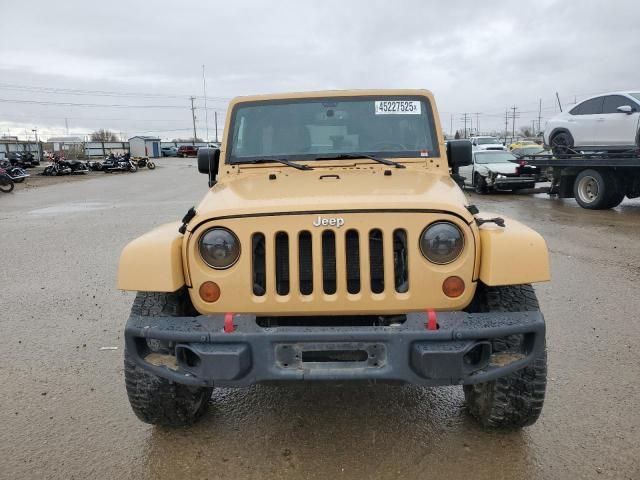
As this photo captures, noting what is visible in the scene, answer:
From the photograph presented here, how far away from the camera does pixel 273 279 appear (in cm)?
256

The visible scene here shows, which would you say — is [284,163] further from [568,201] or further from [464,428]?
[568,201]

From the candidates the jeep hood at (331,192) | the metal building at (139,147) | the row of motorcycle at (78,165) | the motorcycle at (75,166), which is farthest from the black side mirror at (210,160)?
the metal building at (139,147)

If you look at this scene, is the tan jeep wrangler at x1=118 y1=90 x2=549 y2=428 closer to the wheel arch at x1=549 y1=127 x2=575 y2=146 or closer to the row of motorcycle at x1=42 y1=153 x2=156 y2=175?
the wheel arch at x1=549 y1=127 x2=575 y2=146

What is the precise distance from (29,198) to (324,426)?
18.2 meters

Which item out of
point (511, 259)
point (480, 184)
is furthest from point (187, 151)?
point (511, 259)

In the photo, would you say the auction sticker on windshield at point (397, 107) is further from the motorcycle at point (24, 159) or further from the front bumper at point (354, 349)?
the motorcycle at point (24, 159)

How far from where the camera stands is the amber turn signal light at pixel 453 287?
101 inches

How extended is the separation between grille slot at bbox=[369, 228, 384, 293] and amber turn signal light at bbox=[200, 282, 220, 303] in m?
0.76

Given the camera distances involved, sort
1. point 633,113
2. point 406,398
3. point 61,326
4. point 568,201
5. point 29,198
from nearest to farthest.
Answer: point 406,398 < point 61,326 < point 633,113 < point 568,201 < point 29,198

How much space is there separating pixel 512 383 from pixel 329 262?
1139mm

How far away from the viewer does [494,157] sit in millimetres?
17188

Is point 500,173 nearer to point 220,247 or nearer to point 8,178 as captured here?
point 220,247

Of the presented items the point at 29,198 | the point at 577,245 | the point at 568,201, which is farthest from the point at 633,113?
the point at 29,198

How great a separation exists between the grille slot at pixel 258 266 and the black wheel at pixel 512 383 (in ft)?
3.67
